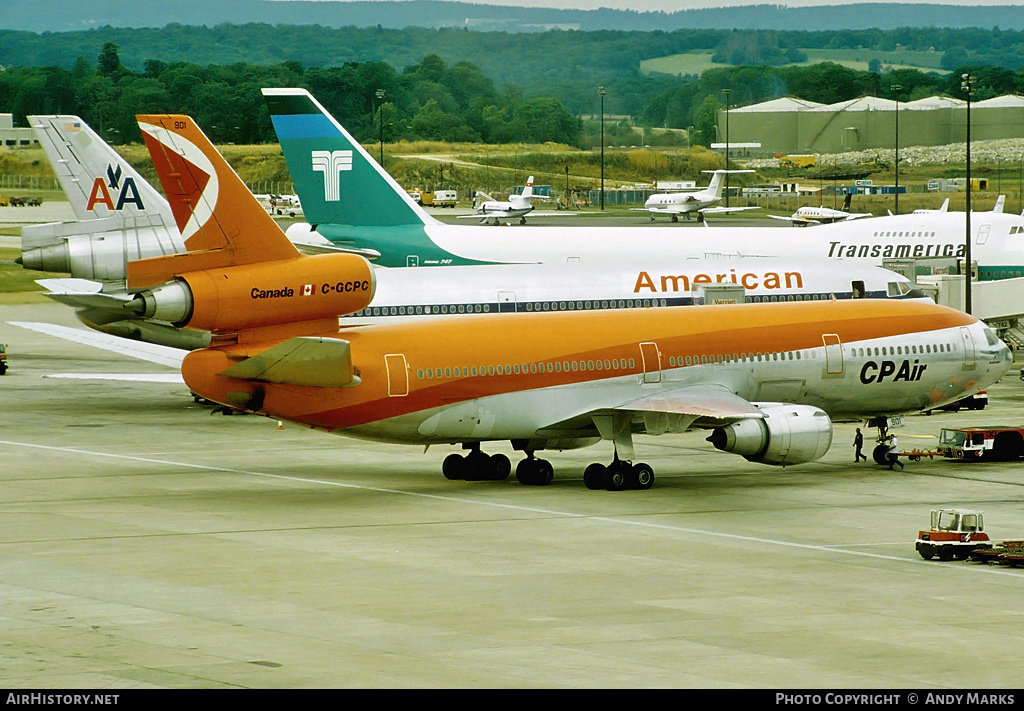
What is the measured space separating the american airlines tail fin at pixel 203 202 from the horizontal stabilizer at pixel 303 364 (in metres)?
1.94

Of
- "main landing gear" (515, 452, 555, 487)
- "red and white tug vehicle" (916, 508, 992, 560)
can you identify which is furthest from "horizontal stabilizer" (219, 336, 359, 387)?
"red and white tug vehicle" (916, 508, 992, 560)

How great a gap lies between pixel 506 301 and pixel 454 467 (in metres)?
9.49

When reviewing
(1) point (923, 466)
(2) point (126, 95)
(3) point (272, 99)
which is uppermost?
(2) point (126, 95)

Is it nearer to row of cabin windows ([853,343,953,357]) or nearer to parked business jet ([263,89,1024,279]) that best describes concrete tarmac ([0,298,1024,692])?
row of cabin windows ([853,343,953,357])

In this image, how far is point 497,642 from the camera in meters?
19.4

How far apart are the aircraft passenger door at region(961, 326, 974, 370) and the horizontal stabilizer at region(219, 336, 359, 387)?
53.8 ft

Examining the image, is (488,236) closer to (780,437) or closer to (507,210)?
(780,437)

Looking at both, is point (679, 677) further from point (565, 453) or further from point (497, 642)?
point (565, 453)

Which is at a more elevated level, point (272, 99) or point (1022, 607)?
point (272, 99)

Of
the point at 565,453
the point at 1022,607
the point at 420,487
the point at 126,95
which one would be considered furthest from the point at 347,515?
the point at 126,95

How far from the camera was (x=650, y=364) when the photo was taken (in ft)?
111

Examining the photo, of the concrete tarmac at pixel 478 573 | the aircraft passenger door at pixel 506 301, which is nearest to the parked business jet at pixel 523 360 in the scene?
the concrete tarmac at pixel 478 573

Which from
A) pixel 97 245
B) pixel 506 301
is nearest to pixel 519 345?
pixel 506 301
